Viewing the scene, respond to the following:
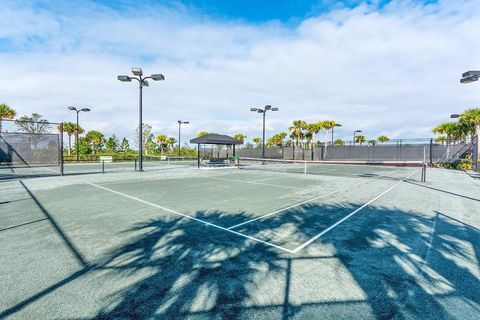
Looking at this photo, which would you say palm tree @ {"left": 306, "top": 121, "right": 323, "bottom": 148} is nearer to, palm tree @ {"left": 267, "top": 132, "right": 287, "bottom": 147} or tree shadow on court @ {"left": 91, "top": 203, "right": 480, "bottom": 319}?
palm tree @ {"left": 267, "top": 132, "right": 287, "bottom": 147}

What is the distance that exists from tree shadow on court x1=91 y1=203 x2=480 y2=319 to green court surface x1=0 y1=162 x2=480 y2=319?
0.02 m

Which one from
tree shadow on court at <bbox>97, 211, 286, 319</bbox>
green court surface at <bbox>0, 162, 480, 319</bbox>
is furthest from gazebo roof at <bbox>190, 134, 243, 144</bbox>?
tree shadow on court at <bbox>97, 211, 286, 319</bbox>

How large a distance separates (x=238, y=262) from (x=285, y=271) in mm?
719

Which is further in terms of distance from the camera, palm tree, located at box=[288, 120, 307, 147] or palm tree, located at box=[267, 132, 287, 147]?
palm tree, located at box=[267, 132, 287, 147]

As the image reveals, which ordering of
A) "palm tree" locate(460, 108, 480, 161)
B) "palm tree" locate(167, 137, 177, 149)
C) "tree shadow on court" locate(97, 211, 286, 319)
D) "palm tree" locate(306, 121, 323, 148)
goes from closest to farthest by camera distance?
"tree shadow on court" locate(97, 211, 286, 319) < "palm tree" locate(460, 108, 480, 161) < "palm tree" locate(306, 121, 323, 148) < "palm tree" locate(167, 137, 177, 149)

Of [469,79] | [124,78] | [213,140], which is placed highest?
[124,78]

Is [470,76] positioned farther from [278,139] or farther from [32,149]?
[278,139]

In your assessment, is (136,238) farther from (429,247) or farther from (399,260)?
(429,247)

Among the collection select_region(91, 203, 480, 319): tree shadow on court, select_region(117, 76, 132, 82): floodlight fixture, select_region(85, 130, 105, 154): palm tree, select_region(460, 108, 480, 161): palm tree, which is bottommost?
select_region(91, 203, 480, 319): tree shadow on court

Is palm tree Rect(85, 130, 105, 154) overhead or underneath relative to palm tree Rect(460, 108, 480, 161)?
underneath

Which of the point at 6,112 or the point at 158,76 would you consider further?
the point at 6,112

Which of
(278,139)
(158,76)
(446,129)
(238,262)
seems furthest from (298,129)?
(238,262)

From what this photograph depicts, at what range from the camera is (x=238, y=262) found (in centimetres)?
367

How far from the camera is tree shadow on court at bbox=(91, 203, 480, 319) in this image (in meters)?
2.62
